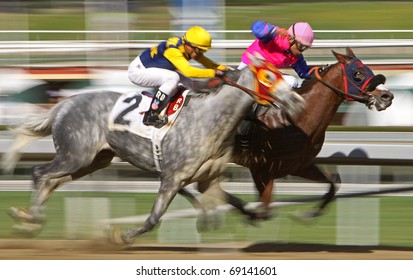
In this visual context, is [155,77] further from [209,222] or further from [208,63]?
[209,222]

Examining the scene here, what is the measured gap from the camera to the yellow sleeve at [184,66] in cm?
555

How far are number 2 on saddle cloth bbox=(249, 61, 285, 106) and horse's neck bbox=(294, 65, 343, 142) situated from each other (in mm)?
585

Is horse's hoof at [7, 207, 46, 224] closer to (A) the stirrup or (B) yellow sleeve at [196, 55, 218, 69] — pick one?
(A) the stirrup

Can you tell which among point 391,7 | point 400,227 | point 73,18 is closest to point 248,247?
point 400,227

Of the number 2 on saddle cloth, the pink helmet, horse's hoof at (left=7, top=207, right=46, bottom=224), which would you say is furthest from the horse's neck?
horse's hoof at (left=7, top=207, right=46, bottom=224)

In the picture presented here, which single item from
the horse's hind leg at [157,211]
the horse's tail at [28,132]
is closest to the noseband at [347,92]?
the horse's hind leg at [157,211]

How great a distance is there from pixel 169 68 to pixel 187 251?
4.23 ft

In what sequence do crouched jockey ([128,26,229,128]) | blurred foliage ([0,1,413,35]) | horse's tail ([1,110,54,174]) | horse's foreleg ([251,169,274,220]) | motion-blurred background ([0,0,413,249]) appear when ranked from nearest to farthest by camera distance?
crouched jockey ([128,26,229,128]) < horse's foreleg ([251,169,274,220]) < horse's tail ([1,110,54,174]) < motion-blurred background ([0,0,413,249]) < blurred foliage ([0,1,413,35])

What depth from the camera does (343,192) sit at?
6.79 metres

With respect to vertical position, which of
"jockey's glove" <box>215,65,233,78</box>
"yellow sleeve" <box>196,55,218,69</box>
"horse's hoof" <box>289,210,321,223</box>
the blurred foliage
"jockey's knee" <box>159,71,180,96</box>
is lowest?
"horse's hoof" <box>289,210,321,223</box>

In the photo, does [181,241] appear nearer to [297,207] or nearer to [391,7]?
[297,207]

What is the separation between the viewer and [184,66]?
5.60 m

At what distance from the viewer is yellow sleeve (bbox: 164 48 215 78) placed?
5.55 meters

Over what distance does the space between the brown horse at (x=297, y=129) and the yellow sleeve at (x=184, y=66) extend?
0.65 meters
